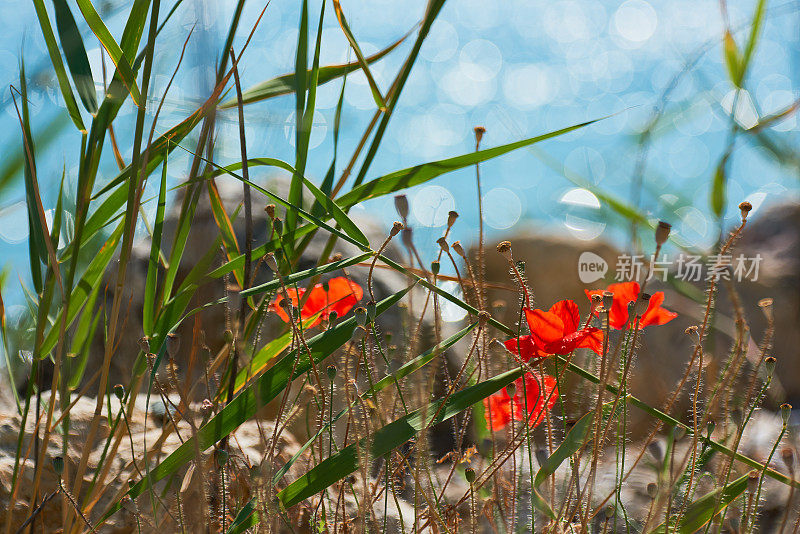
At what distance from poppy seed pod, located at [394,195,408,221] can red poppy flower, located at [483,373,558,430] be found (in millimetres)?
173

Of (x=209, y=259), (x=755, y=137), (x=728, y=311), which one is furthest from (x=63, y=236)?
(x=728, y=311)

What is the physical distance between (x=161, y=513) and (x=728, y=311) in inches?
80.8

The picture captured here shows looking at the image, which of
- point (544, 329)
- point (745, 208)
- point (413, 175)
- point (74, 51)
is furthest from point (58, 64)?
point (745, 208)

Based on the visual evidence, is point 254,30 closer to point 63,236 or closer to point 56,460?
point 63,236

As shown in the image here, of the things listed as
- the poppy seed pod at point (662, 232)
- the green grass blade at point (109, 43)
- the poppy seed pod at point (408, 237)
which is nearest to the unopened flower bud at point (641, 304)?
the poppy seed pod at point (662, 232)

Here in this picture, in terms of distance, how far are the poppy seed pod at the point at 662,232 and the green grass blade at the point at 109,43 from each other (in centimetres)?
39

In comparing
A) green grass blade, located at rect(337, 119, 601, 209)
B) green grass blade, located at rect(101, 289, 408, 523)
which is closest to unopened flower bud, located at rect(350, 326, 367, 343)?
green grass blade, located at rect(101, 289, 408, 523)

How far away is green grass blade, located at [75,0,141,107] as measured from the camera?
53 cm

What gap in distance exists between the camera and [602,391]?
18.2 inches

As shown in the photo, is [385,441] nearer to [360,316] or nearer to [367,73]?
[360,316]

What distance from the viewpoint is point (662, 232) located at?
16.8 inches

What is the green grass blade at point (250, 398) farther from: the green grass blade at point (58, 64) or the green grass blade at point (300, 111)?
the green grass blade at point (58, 64)

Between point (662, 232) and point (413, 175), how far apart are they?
22 cm

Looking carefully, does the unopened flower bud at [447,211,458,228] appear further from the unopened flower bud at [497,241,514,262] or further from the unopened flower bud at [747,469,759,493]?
the unopened flower bud at [747,469,759,493]
